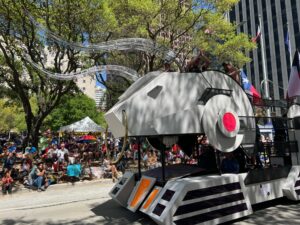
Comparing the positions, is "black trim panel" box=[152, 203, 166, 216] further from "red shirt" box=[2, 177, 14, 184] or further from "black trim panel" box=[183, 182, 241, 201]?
"red shirt" box=[2, 177, 14, 184]

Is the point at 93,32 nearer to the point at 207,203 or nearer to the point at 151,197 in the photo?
the point at 151,197

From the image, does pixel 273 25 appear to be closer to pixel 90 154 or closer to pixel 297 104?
pixel 90 154

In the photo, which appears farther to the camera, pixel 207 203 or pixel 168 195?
pixel 207 203

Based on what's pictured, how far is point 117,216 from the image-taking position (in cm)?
817

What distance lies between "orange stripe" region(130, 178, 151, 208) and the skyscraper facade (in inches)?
2705

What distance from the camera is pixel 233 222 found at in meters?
7.26

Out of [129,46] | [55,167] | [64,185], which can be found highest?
[129,46]

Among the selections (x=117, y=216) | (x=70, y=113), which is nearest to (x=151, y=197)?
(x=117, y=216)

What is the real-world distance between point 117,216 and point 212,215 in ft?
8.58

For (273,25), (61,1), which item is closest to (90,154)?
(61,1)

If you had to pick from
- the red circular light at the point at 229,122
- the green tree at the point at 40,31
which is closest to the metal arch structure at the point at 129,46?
the green tree at the point at 40,31

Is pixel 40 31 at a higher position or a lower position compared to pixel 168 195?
higher

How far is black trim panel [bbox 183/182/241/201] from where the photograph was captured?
6506 mm

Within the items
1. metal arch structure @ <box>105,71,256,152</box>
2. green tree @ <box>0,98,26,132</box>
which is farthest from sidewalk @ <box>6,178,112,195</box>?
green tree @ <box>0,98,26,132</box>
